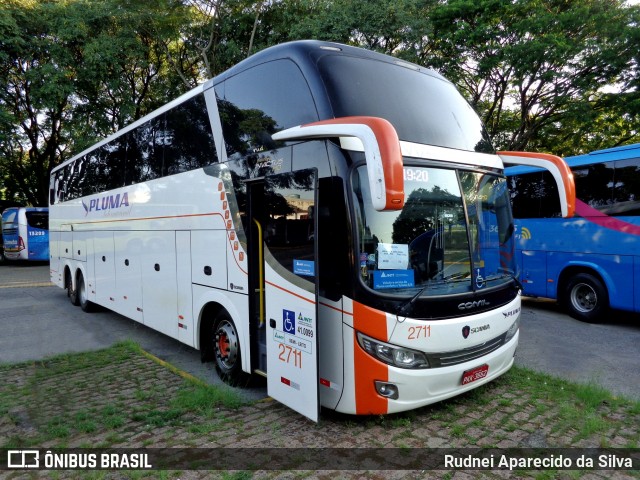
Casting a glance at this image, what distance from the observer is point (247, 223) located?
4.89m

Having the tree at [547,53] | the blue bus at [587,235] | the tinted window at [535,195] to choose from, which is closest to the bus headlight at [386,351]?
the blue bus at [587,235]

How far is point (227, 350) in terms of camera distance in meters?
5.47

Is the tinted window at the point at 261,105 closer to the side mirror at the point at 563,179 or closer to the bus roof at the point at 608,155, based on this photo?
the side mirror at the point at 563,179

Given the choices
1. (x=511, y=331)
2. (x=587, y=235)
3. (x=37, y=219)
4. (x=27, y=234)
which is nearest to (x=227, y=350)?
(x=511, y=331)

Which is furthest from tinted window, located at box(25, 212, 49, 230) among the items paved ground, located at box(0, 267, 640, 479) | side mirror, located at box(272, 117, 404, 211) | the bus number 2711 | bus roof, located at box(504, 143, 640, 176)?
side mirror, located at box(272, 117, 404, 211)

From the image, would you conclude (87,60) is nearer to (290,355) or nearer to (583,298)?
(290,355)

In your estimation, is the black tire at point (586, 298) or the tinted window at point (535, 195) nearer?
the black tire at point (586, 298)

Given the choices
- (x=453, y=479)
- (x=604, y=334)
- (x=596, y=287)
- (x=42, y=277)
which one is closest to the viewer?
(x=453, y=479)

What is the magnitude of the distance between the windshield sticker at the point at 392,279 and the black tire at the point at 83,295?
343 inches

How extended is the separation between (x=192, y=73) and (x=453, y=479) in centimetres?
2093

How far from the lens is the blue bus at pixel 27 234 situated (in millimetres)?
23828

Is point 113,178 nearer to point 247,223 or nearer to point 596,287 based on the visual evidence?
point 247,223

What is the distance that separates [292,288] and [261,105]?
206 cm

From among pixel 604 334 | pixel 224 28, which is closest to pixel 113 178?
pixel 604 334
